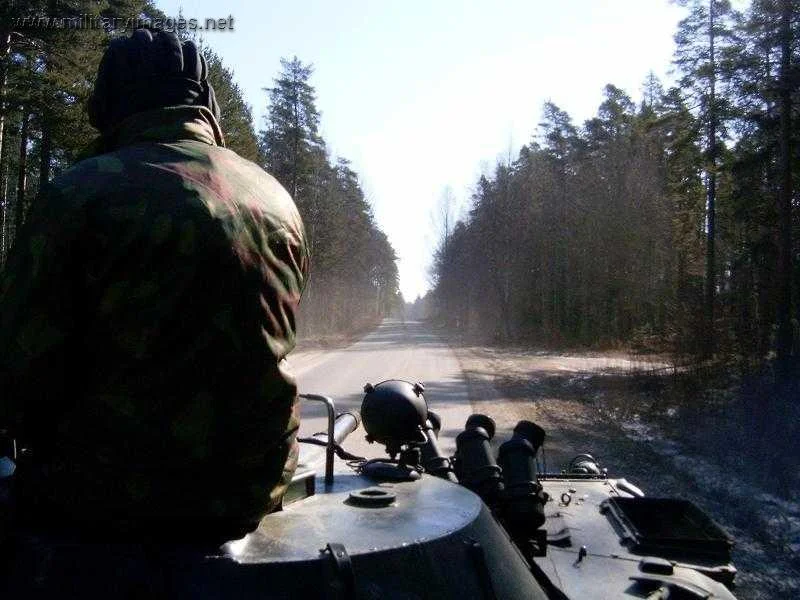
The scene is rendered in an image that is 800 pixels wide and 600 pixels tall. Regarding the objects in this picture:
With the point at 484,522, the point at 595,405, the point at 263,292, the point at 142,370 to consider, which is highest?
the point at 263,292

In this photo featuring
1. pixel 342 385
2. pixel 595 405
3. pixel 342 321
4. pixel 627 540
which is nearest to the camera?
pixel 627 540

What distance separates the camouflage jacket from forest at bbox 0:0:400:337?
20 cm

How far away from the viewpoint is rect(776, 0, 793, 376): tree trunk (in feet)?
59.5

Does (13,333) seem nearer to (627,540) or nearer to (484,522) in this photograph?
(484,522)

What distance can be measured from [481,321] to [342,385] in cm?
4896

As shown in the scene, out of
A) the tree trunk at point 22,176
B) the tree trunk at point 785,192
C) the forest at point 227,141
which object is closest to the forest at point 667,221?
the tree trunk at point 785,192

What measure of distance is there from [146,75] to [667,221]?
4310 centimetres

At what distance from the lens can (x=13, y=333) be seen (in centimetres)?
189

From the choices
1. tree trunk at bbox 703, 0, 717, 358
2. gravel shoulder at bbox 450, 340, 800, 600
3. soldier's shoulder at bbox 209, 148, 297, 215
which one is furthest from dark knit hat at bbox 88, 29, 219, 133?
tree trunk at bbox 703, 0, 717, 358

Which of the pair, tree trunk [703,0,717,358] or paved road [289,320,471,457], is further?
tree trunk [703,0,717,358]

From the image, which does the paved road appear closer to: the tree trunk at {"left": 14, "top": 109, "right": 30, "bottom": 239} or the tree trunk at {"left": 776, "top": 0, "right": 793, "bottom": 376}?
the tree trunk at {"left": 776, "top": 0, "right": 793, "bottom": 376}

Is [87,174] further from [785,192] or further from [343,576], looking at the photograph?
[785,192]

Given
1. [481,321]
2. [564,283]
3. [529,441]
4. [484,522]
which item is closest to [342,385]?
[529,441]

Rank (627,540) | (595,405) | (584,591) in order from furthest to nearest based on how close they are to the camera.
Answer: (595,405)
(627,540)
(584,591)
